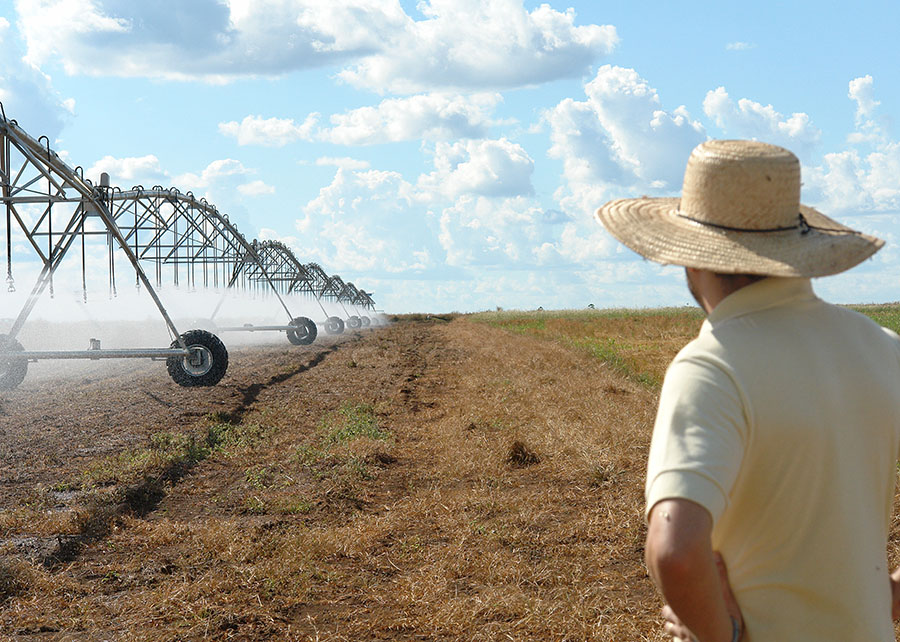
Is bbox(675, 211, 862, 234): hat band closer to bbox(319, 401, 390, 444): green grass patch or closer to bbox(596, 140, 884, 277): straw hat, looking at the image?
bbox(596, 140, 884, 277): straw hat

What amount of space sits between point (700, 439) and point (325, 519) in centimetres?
541

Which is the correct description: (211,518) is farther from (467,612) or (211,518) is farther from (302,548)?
(467,612)

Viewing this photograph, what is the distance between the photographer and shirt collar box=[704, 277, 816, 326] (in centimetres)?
164

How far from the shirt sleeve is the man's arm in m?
0.02

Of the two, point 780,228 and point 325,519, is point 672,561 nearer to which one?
point 780,228

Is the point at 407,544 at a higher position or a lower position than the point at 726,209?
lower

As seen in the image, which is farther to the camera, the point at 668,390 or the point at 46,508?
the point at 46,508

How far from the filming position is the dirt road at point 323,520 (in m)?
4.59

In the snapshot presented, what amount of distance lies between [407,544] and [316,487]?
1771 millimetres

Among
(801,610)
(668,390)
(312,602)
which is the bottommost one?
(312,602)

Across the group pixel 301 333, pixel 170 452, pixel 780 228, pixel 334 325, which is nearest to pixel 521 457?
pixel 170 452

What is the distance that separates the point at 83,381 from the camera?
17203mm

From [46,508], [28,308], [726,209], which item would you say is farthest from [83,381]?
[726,209]

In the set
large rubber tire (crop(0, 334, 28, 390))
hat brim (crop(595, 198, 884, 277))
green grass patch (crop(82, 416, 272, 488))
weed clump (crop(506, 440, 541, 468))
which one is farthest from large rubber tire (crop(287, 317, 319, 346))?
hat brim (crop(595, 198, 884, 277))
